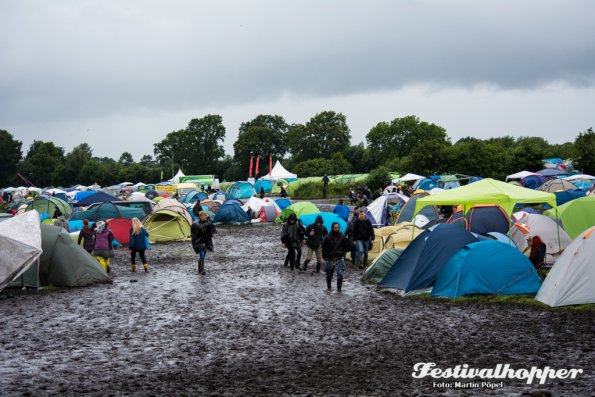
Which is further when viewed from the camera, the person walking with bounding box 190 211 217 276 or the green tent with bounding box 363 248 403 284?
the person walking with bounding box 190 211 217 276

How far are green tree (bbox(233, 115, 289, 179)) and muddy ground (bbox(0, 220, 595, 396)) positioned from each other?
108m

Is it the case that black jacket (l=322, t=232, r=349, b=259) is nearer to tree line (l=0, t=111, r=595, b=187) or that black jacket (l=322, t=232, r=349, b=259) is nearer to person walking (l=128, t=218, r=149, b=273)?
person walking (l=128, t=218, r=149, b=273)

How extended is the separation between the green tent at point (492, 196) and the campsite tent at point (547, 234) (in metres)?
0.74

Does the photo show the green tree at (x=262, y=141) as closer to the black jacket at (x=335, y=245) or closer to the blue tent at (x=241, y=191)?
the blue tent at (x=241, y=191)

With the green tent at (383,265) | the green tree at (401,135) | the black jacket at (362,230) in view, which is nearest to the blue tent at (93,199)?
the black jacket at (362,230)

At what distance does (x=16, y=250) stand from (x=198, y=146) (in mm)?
126344

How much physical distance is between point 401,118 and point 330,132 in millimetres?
12657

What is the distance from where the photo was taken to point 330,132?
123 meters

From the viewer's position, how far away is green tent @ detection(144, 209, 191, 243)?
33562 millimetres

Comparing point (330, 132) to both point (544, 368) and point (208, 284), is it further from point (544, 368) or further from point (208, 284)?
point (544, 368)

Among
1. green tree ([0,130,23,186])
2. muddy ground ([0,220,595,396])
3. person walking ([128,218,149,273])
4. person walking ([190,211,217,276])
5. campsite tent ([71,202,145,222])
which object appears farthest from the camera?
green tree ([0,130,23,186])

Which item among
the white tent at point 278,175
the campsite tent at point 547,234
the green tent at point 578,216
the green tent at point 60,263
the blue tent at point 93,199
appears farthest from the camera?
the white tent at point 278,175

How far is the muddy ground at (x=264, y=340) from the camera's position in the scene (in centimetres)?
990

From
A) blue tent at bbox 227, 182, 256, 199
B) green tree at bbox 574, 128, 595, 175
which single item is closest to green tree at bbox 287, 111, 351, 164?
blue tent at bbox 227, 182, 256, 199
